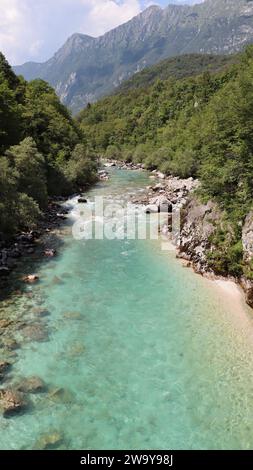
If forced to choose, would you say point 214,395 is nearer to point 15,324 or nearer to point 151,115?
point 15,324

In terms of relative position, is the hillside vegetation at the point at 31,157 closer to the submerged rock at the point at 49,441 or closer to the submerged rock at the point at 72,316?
the submerged rock at the point at 72,316

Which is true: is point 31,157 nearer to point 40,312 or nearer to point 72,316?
point 40,312

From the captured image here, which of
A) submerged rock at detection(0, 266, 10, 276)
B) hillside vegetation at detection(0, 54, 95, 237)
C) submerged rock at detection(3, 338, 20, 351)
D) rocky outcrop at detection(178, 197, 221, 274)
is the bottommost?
submerged rock at detection(3, 338, 20, 351)

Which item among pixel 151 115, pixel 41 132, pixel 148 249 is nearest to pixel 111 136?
pixel 151 115

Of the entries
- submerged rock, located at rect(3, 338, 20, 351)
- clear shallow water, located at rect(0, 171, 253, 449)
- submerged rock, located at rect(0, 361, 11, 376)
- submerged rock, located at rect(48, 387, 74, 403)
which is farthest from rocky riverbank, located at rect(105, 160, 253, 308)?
submerged rock, located at rect(0, 361, 11, 376)

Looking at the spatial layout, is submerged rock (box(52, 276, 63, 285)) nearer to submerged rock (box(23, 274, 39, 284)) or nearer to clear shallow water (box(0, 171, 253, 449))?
clear shallow water (box(0, 171, 253, 449))
